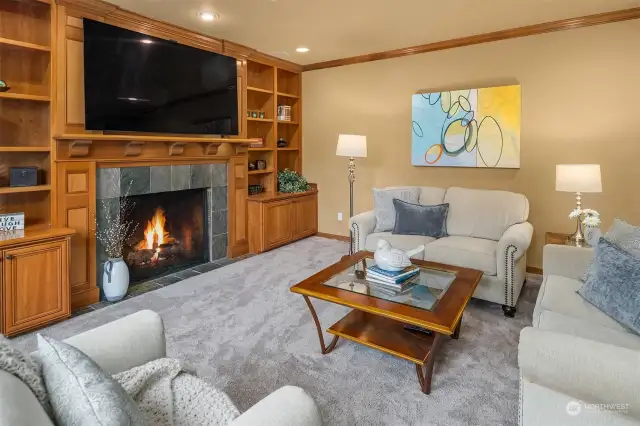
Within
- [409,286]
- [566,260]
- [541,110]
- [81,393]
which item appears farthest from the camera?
[541,110]

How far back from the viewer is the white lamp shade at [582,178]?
321 cm

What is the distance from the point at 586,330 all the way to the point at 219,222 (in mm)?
3766

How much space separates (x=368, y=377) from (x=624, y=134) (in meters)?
3.40

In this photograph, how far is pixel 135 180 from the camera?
375cm

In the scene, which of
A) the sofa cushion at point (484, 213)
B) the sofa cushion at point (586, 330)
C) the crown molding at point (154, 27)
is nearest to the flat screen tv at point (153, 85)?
the crown molding at point (154, 27)

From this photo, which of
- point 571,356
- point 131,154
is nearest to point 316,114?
point 131,154

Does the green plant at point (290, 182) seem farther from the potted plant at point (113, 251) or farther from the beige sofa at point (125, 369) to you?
the beige sofa at point (125, 369)

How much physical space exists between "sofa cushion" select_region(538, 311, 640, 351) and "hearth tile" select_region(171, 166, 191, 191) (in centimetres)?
347

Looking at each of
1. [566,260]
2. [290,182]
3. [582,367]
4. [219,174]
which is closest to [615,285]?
[566,260]

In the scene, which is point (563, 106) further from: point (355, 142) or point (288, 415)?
point (288, 415)

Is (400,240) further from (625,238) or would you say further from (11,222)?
(11,222)

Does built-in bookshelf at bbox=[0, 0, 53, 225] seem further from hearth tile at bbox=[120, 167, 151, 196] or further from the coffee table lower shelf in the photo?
the coffee table lower shelf

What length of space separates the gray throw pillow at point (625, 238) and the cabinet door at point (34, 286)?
355 cm

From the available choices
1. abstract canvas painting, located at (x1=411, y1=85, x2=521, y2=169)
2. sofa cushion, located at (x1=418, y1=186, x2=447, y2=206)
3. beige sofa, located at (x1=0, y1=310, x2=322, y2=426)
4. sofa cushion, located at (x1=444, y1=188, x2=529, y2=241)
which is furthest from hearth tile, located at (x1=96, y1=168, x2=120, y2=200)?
abstract canvas painting, located at (x1=411, y1=85, x2=521, y2=169)
